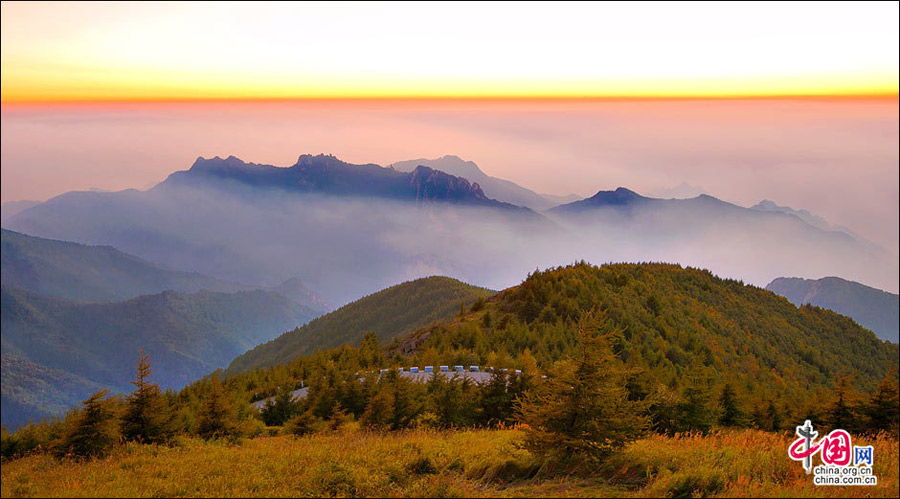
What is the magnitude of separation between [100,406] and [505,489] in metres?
11.5

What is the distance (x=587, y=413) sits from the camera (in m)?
13.2

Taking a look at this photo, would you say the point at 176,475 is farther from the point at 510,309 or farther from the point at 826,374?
the point at 826,374

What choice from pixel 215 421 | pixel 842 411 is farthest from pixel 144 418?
pixel 842 411

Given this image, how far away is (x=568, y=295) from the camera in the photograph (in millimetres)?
66438

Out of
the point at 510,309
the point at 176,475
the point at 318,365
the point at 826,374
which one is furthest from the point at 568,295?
the point at 176,475

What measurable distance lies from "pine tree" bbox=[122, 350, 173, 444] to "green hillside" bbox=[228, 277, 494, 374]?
13091 centimetres

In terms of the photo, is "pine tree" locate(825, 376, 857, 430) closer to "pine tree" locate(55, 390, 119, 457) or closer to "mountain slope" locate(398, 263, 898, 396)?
"mountain slope" locate(398, 263, 898, 396)

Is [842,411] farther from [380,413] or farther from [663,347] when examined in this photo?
[663,347]

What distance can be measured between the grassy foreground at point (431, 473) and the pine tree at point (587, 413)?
607 millimetres

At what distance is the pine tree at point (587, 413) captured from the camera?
13008 mm
